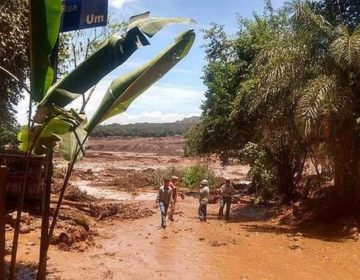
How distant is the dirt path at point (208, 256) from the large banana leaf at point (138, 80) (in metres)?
5.07

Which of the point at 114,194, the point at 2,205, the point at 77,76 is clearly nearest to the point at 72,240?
the point at 2,205

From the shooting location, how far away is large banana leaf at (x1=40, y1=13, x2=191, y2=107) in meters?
3.98

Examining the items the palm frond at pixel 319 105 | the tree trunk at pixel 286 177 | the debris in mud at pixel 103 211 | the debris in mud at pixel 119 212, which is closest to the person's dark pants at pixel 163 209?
the debris in mud at pixel 119 212

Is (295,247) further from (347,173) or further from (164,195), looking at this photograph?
(164,195)

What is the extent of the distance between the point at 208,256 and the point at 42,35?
7640 millimetres

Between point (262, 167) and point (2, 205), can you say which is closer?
point (2, 205)

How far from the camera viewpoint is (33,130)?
162 inches

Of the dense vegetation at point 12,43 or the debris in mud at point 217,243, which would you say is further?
the debris in mud at point 217,243

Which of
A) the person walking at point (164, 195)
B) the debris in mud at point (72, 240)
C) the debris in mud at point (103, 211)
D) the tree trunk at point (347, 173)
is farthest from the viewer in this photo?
the debris in mud at point (103, 211)

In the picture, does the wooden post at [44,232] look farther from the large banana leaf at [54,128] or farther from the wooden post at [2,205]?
the wooden post at [2,205]

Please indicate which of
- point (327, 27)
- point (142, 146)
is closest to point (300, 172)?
point (327, 27)

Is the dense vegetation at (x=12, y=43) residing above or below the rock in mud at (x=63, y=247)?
above

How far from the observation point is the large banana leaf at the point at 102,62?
398cm

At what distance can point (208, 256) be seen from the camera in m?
10.4
